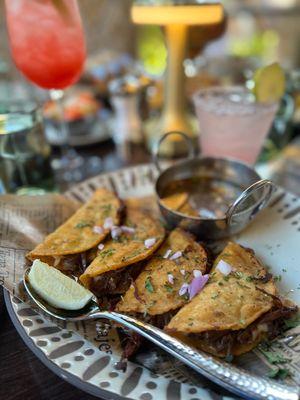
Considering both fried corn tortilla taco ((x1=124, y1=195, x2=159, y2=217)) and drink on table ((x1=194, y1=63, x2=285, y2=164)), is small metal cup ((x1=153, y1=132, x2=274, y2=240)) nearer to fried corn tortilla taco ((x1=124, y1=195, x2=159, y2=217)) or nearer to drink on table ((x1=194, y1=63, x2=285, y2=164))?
fried corn tortilla taco ((x1=124, y1=195, x2=159, y2=217))

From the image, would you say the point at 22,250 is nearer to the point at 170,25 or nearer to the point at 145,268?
the point at 145,268

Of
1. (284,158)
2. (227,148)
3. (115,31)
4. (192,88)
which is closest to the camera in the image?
(227,148)

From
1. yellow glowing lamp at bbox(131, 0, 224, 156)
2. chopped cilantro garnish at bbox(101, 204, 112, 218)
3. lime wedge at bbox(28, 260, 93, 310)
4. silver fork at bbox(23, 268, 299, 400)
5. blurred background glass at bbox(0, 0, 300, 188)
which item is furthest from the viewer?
blurred background glass at bbox(0, 0, 300, 188)

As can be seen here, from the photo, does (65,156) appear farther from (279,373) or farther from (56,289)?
(279,373)

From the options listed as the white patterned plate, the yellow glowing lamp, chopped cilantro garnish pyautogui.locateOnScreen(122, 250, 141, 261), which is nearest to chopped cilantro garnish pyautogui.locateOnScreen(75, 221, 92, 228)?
chopped cilantro garnish pyautogui.locateOnScreen(122, 250, 141, 261)

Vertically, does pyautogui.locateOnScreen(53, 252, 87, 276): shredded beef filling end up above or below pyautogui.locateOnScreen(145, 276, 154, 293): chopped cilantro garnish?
below

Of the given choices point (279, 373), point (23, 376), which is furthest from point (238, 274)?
point (23, 376)

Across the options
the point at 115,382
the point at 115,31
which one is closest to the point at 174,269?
the point at 115,382
